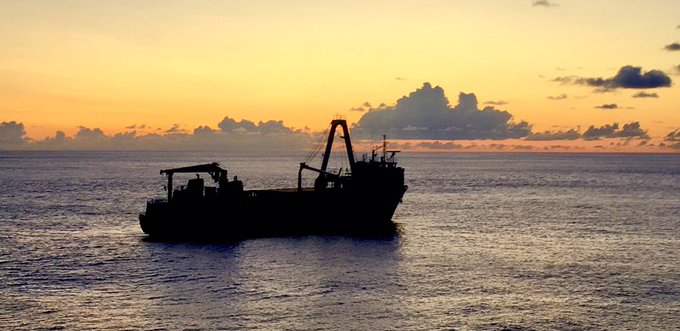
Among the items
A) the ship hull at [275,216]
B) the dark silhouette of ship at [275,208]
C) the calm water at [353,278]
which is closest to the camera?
the calm water at [353,278]

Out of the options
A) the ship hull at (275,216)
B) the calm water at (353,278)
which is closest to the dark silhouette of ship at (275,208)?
the ship hull at (275,216)

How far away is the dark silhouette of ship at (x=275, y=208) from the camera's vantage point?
8181 centimetres

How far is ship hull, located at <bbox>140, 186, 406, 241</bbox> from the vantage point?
267 ft

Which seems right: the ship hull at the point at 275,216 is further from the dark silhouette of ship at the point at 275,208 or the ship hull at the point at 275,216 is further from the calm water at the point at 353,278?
the calm water at the point at 353,278

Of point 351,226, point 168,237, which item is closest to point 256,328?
point 168,237

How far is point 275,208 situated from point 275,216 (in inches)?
41.8

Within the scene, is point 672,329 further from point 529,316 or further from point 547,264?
point 547,264

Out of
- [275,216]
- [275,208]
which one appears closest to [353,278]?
[275,216]

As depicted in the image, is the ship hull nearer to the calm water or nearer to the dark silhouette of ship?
the dark silhouette of ship

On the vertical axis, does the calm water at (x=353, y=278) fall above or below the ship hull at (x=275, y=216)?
below

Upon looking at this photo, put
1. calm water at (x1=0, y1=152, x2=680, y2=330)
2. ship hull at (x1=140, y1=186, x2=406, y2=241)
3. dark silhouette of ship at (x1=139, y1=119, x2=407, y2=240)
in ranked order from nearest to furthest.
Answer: calm water at (x1=0, y1=152, x2=680, y2=330)
ship hull at (x1=140, y1=186, x2=406, y2=241)
dark silhouette of ship at (x1=139, y1=119, x2=407, y2=240)

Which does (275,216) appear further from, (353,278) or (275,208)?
(353,278)

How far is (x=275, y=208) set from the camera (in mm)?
89312

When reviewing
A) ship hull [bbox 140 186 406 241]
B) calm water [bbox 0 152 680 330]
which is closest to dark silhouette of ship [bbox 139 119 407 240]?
ship hull [bbox 140 186 406 241]
